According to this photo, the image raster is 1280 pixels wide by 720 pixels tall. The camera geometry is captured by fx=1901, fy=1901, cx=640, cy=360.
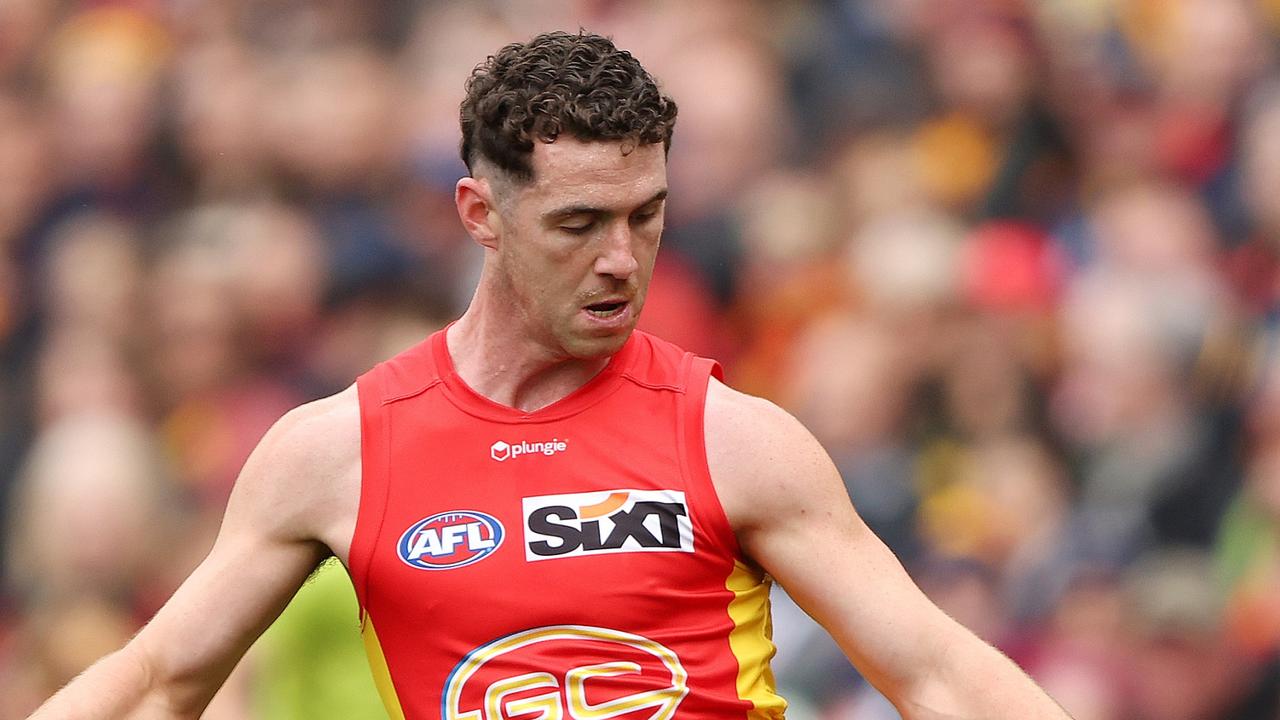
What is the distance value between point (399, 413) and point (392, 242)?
177 inches

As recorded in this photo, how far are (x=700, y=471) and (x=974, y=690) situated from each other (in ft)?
2.39

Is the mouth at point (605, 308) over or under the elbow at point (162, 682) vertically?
over

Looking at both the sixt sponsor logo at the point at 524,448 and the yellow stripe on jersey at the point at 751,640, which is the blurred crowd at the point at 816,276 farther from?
the sixt sponsor logo at the point at 524,448

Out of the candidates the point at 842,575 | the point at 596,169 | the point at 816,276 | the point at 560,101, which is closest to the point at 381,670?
the point at 842,575

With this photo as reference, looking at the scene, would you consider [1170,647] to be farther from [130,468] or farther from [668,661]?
[130,468]

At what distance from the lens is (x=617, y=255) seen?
3.98 meters

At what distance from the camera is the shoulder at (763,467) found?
400cm

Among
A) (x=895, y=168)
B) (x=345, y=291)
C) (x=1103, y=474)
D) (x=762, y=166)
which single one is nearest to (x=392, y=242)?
(x=345, y=291)

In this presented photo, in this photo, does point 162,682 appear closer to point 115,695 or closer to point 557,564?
point 115,695

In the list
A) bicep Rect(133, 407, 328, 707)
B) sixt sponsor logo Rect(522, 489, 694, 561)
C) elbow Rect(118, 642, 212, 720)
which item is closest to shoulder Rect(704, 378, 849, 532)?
sixt sponsor logo Rect(522, 489, 694, 561)

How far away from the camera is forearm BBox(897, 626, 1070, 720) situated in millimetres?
3867

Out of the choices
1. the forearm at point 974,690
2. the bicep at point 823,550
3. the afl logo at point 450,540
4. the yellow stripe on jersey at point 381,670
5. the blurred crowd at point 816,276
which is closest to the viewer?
the forearm at point 974,690

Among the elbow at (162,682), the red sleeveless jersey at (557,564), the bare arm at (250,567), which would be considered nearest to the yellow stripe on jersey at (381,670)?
the red sleeveless jersey at (557,564)

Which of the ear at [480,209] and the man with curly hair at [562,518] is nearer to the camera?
the man with curly hair at [562,518]
